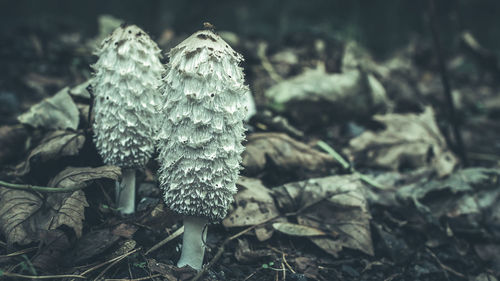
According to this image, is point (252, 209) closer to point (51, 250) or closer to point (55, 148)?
point (51, 250)

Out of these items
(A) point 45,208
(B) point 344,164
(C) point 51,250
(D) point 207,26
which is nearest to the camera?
(C) point 51,250

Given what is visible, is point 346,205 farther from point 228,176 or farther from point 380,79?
point 380,79

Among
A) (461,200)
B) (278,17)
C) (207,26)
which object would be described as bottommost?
(461,200)

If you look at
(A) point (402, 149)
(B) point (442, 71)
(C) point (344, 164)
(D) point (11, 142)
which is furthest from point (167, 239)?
(B) point (442, 71)

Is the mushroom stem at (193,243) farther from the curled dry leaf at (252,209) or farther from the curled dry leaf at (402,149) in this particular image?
the curled dry leaf at (402,149)

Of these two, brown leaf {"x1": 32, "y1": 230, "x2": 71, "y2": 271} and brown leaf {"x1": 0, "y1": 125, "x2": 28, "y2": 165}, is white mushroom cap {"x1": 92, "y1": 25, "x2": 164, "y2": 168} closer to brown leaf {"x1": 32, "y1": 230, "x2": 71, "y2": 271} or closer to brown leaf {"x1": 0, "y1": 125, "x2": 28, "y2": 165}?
brown leaf {"x1": 32, "y1": 230, "x2": 71, "y2": 271}

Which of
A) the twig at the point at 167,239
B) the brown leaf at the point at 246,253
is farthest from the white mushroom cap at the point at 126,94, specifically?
the brown leaf at the point at 246,253
